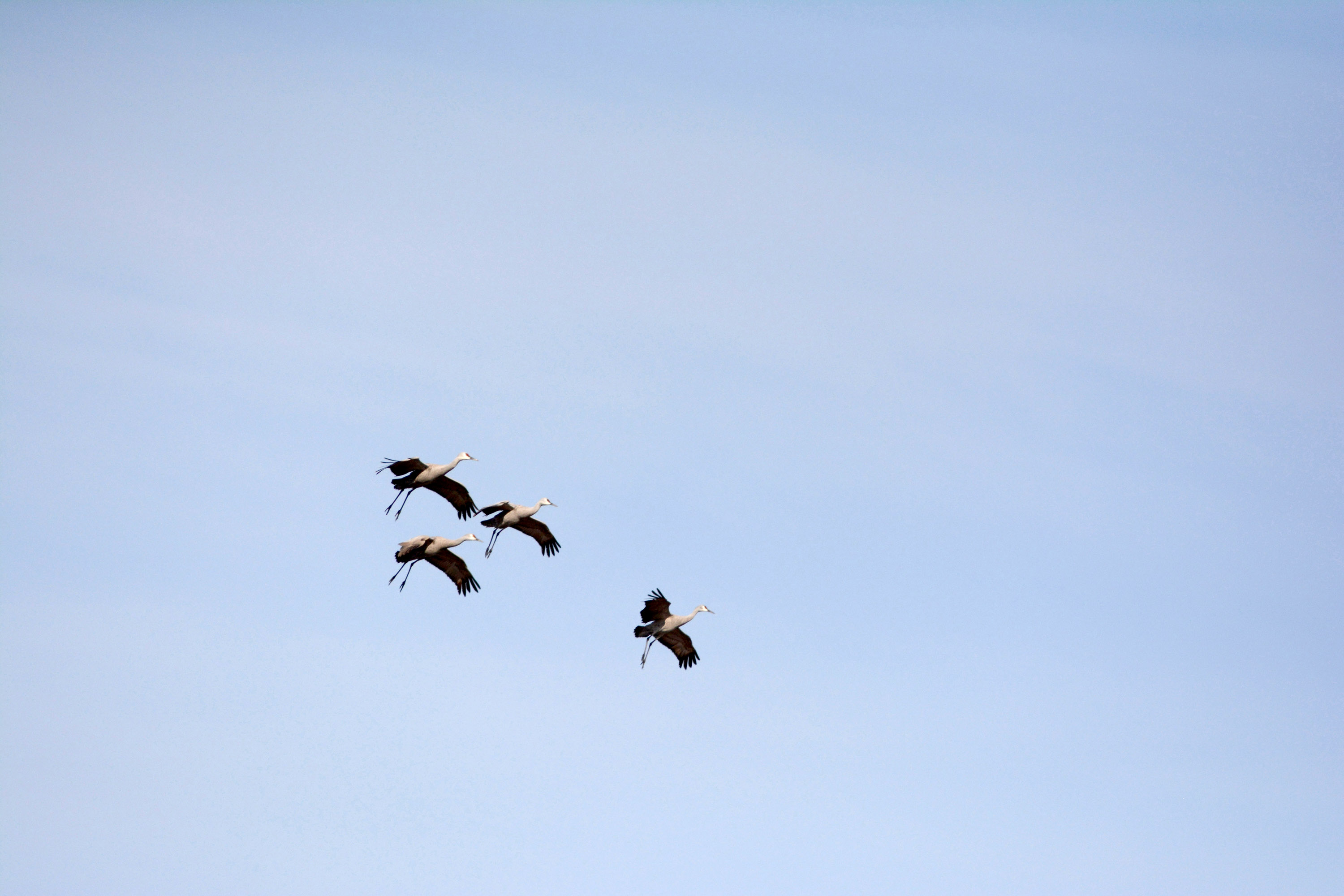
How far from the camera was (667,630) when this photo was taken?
8344 cm

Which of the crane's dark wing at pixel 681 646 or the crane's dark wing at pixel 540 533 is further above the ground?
the crane's dark wing at pixel 540 533

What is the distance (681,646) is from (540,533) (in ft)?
26.1

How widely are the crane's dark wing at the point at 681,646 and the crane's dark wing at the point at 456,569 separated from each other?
8589 millimetres

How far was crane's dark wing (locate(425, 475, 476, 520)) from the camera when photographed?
264 feet

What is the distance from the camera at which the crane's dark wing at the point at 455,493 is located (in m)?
80.4

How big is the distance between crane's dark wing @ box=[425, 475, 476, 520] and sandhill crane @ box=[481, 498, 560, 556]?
658 mm

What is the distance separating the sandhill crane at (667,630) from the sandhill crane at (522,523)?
5031 mm

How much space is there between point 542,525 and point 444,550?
189 inches

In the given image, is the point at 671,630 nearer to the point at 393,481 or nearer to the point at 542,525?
the point at 542,525

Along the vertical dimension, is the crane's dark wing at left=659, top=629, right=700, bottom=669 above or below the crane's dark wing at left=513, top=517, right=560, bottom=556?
below

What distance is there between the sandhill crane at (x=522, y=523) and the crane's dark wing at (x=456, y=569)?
1455 millimetres

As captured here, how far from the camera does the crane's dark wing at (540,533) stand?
83312mm

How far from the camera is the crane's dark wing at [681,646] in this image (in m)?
83.8

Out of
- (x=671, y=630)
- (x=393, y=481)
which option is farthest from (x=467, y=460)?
(x=671, y=630)
